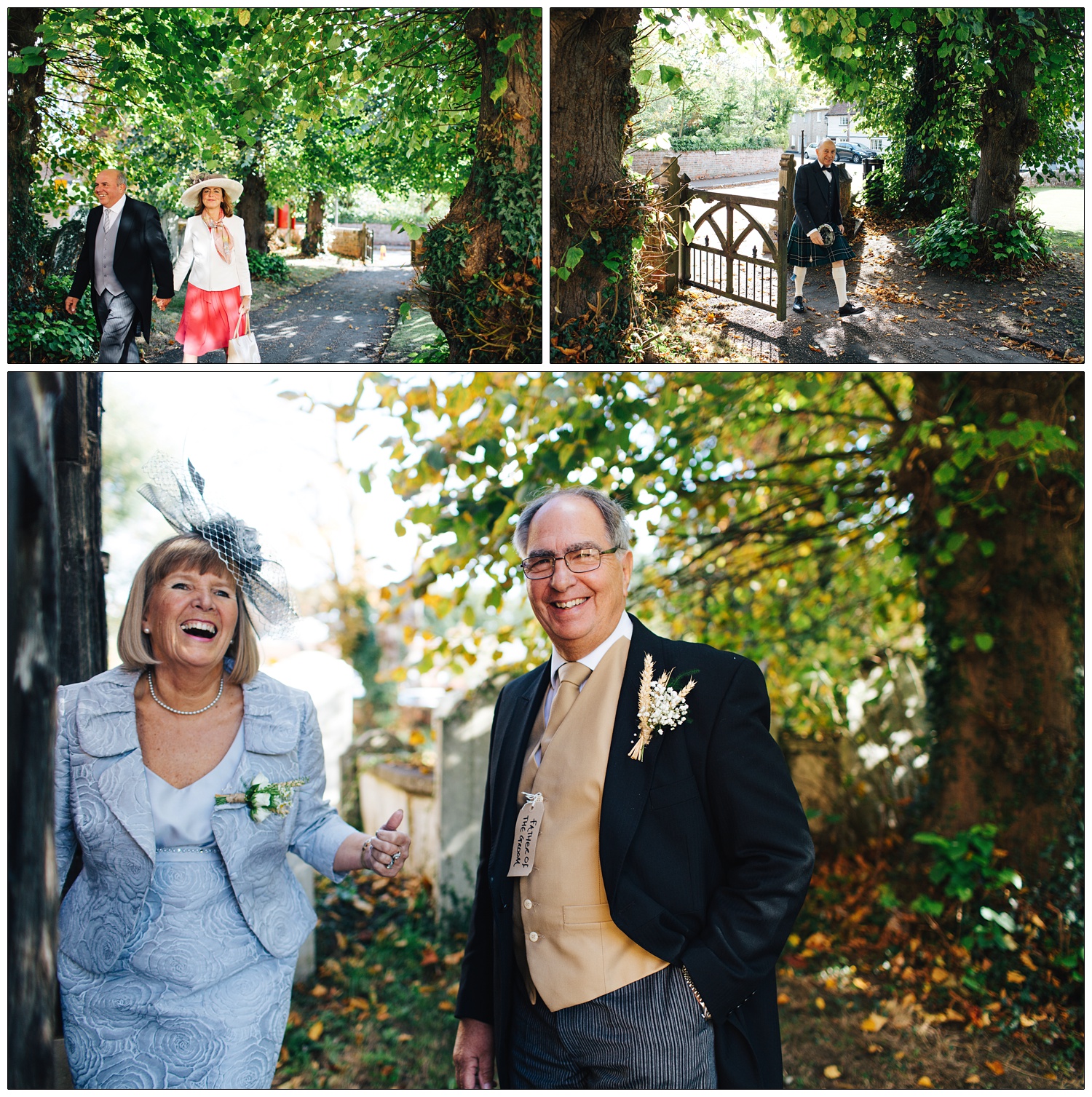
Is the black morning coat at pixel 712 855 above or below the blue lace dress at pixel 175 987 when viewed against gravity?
above

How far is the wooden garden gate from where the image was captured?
4.08 m

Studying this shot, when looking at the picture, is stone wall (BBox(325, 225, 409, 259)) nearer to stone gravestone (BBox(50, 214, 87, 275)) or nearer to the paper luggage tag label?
stone gravestone (BBox(50, 214, 87, 275))

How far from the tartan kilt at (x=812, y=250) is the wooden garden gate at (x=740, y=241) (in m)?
0.03

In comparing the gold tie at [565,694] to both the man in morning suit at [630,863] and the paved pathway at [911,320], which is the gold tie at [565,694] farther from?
the paved pathway at [911,320]

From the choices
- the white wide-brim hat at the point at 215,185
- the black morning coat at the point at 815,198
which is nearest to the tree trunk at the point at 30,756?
the white wide-brim hat at the point at 215,185

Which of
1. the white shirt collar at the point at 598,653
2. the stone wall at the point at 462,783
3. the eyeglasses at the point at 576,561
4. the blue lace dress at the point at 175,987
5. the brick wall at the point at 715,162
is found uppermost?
the brick wall at the point at 715,162

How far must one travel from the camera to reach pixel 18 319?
3.82 meters

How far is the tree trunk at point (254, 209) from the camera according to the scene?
4.01 meters

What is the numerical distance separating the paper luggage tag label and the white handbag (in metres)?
2.73

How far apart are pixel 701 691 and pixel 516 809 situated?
1.99 ft

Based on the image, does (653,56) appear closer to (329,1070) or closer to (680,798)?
(680,798)

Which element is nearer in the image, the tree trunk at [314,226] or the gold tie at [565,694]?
the gold tie at [565,694]

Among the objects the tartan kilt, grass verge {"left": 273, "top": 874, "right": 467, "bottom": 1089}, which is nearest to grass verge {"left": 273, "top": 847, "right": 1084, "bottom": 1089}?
grass verge {"left": 273, "top": 874, "right": 467, "bottom": 1089}

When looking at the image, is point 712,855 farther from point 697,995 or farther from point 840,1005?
point 840,1005
